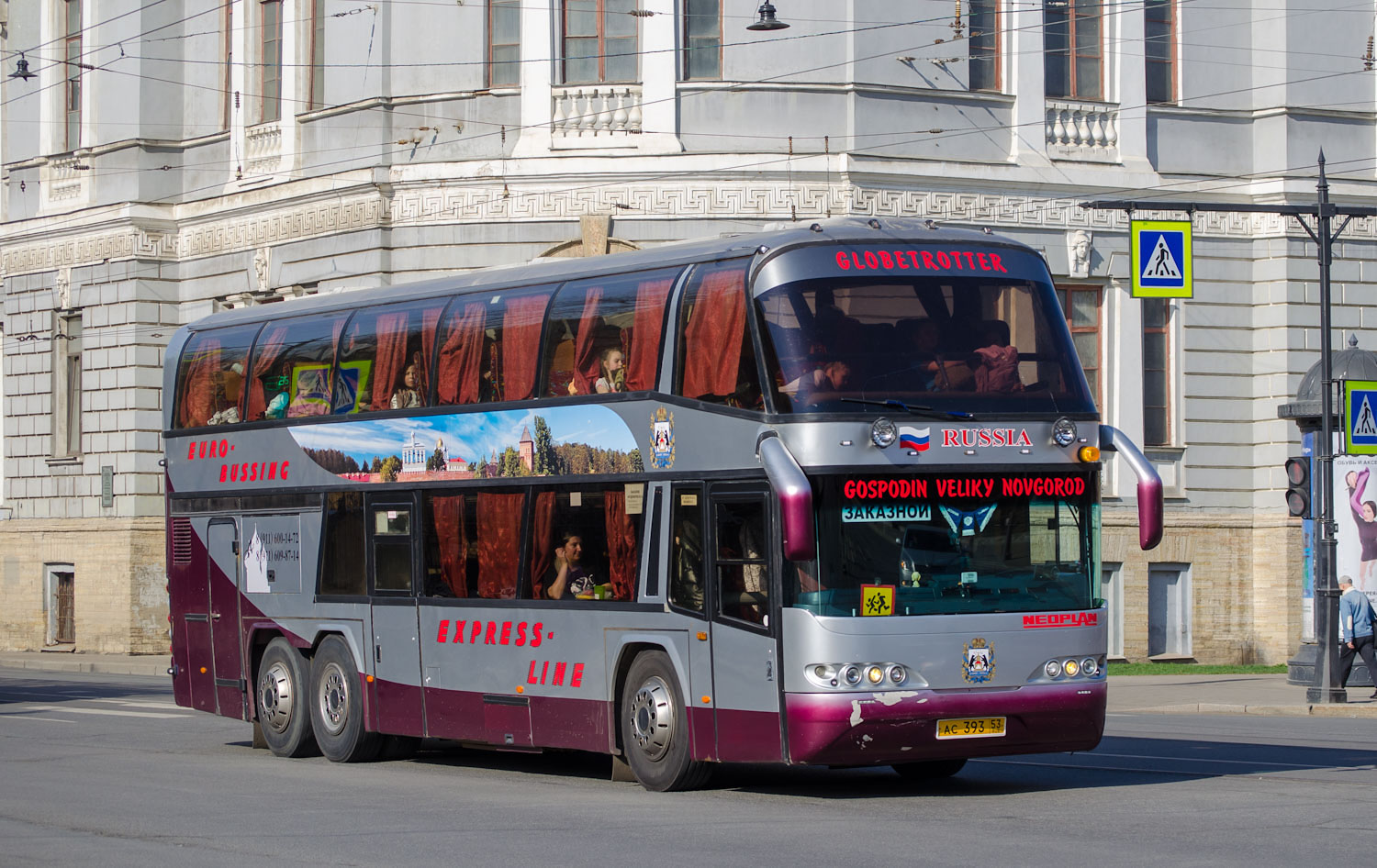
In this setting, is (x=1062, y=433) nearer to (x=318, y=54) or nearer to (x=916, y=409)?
(x=916, y=409)

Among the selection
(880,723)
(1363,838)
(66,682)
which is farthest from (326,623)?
(66,682)

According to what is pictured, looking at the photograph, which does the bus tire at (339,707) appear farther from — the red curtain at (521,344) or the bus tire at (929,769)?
the bus tire at (929,769)

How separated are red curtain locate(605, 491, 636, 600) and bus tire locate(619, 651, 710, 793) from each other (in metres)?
0.49

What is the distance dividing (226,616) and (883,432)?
8.38 metres

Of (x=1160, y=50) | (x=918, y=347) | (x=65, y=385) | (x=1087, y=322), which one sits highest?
(x=1160, y=50)

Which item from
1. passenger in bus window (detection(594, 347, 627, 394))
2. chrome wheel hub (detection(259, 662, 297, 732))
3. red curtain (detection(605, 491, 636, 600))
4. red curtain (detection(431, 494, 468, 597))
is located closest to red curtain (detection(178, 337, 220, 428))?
chrome wheel hub (detection(259, 662, 297, 732))

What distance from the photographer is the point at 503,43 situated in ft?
98.8

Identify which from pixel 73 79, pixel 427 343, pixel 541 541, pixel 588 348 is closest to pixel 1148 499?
pixel 588 348

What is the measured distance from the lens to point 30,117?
39.5m

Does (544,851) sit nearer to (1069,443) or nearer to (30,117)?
(1069,443)

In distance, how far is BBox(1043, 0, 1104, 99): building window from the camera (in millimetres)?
30984

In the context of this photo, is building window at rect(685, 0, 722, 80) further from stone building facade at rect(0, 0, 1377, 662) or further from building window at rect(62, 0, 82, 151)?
building window at rect(62, 0, 82, 151)

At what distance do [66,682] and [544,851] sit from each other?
21.1 meters

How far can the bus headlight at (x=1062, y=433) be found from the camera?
13.7 metres
